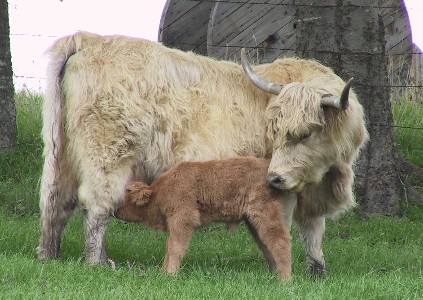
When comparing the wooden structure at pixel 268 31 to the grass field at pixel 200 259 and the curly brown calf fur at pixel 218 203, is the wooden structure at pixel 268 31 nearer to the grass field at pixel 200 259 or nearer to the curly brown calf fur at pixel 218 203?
the grass field at pixel 200 259

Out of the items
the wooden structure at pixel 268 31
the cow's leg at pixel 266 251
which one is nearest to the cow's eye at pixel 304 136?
the cow's leg at pixel 266 251

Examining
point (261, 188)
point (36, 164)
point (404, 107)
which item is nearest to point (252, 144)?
point (261, 188)

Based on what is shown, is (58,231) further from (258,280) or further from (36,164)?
(36,164)

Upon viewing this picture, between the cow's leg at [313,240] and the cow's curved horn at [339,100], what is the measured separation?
1131 millimetres

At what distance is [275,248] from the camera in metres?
7.11

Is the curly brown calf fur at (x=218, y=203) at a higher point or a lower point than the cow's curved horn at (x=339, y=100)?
lower

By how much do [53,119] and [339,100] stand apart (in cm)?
246

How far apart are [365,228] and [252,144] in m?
2.61

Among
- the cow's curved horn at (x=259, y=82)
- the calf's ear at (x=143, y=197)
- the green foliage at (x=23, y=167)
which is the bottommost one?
the green foliage at (x=23, y=167)

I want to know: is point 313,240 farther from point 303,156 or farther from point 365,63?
point 365,63

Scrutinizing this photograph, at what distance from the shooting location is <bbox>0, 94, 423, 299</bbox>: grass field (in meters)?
6.20

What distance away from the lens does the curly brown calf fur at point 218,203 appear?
23.4ft

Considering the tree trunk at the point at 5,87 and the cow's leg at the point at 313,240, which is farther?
the tree trunk at the point at 5,87

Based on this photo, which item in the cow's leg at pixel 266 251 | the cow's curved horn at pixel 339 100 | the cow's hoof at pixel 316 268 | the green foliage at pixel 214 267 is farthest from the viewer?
the cow's hoof at pixel 316 268
